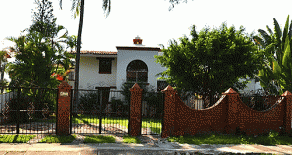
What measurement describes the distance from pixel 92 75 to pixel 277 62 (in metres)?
14.7

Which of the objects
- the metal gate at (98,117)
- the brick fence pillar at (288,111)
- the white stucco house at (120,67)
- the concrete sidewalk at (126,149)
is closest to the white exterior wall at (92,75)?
the white stucco house at (120,67)

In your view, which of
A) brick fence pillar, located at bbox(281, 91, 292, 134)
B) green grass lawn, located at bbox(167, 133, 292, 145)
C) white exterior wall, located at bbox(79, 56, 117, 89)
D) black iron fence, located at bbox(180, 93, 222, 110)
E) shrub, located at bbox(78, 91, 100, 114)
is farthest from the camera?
white exterior wall, located at bbox(79, 56, 117, 89)

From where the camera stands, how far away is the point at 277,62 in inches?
532

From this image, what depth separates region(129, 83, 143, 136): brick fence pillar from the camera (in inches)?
368

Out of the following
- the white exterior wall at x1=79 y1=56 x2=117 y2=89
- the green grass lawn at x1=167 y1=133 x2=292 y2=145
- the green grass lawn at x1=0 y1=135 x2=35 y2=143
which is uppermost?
the white exterior wall at x1=79 y1=56 x2=117 y2=89

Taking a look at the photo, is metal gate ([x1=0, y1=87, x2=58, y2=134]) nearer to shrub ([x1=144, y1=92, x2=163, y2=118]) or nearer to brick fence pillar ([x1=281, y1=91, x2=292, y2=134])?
shrub ([x1=144, y1=92, x2=163, y2=118])

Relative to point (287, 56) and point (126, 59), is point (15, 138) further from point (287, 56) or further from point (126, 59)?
Answer: point (287, 56)

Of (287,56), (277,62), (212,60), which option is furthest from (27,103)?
(277,62)

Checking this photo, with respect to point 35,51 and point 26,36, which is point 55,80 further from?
point 26,36

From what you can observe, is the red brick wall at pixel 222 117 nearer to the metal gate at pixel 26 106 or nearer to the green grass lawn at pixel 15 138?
the green grass lawn at pixel 15 138

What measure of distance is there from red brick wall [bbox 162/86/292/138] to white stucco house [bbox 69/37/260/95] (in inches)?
400

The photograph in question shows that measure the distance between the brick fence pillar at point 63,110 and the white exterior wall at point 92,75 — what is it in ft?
40.3

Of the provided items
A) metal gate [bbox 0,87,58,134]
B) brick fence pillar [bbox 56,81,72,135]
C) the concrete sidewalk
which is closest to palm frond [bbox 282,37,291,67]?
the concrete sidewalk

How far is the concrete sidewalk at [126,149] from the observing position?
7.09 m
